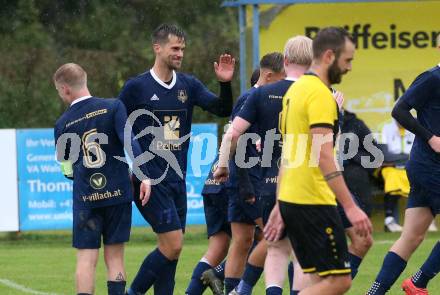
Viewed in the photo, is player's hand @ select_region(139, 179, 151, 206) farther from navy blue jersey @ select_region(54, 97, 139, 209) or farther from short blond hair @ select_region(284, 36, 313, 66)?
short blond hair @ select_region(284, 36, 313, 66)

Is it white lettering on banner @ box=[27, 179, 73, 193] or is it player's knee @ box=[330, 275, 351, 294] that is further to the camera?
white lettering on banner @ box=[27, 179, 73, 193]

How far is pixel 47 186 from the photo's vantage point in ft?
51.8

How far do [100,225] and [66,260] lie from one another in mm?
5161

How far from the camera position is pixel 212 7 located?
27.6 m

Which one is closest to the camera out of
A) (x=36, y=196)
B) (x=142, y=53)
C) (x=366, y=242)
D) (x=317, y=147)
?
(x=317, y=147)

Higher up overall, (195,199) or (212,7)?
(212,7)

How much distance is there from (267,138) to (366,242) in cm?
125

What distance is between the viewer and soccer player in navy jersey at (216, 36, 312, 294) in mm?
7881

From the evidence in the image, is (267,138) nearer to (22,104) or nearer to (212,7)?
(22,104)

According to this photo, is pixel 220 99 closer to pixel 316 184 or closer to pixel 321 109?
pixel 316 184

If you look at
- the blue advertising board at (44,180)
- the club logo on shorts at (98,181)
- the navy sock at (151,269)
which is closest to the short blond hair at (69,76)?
the club logo on shorts at (98,181)

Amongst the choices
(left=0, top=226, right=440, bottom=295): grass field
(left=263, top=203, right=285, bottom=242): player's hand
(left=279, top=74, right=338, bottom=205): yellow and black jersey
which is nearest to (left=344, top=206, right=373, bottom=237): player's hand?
(left=279, top=74, right=338, bottom=205): yellow and black jersey

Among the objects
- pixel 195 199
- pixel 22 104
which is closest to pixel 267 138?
pixel 195 199

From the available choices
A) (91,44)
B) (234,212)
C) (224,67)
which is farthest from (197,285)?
(91,44)
